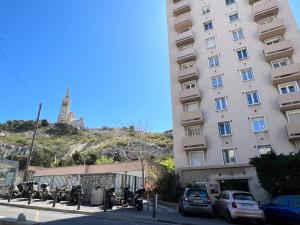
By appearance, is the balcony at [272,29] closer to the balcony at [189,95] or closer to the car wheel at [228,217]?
the balcony at [189,95]

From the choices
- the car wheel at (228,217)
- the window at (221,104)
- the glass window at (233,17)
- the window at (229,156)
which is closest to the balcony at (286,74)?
the window at (221,104)

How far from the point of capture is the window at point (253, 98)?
2609 centimetres

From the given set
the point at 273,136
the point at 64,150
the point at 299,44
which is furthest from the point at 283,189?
the point at 64,150

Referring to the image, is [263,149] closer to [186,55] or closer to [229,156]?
[229,156]

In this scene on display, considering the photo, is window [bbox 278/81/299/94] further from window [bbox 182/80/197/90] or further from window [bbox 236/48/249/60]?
window [bbox 182/80/197/90]

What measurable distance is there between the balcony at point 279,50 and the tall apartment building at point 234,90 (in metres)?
0.09

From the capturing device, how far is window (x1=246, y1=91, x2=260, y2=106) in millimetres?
26094

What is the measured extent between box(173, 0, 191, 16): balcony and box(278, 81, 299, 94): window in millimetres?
17314

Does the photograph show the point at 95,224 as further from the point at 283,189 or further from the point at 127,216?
the point at 283,189

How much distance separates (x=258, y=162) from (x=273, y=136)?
5607 millimetres

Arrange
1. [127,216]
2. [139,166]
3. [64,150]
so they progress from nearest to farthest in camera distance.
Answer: [127,216]
[139,166]
[64,150]

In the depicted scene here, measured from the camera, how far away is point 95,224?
9.81 metres

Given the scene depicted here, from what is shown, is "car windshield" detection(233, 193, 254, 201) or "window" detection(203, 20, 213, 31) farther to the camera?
"window" detection(203, 20, 213, 31)

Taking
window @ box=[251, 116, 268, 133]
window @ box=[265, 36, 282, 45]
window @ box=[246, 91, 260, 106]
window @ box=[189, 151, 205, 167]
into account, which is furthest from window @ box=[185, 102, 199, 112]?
window @ box=[265, 36, 282, 45]
